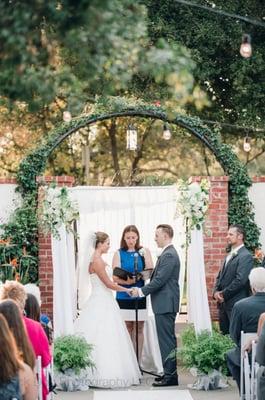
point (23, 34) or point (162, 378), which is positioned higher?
point (23, 34)

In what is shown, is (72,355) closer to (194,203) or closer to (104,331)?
(104,331)

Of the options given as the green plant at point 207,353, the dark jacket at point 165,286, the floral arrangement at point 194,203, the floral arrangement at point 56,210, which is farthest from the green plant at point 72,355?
the floral arrangement at point 194,203

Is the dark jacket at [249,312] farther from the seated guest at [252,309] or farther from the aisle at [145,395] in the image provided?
the aisle at [145,395]

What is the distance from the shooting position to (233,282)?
40.2ft

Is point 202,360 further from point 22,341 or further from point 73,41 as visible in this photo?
point 73,41

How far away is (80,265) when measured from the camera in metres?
12.6

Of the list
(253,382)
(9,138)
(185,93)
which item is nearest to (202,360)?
(253,382)

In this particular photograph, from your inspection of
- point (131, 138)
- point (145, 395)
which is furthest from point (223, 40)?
point (145, 395)

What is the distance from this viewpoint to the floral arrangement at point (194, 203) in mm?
12336

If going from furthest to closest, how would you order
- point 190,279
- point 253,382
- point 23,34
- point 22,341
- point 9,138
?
point 9,138, point 190,279, point 253,382, point 22,341, point 23,34

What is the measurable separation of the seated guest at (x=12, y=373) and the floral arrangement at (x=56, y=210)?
6.00 m

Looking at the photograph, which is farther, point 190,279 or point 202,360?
point 190,279

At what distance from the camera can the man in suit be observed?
1224cm

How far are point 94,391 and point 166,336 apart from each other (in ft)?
3.18
